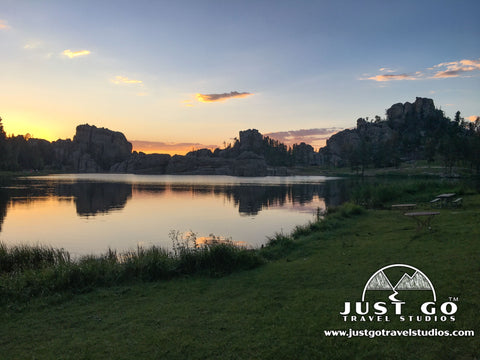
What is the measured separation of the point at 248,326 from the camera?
7.52 m

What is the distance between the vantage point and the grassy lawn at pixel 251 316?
A: 6.46m

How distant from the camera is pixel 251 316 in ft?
26.3

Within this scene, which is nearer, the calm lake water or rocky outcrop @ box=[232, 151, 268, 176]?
the calm lake water

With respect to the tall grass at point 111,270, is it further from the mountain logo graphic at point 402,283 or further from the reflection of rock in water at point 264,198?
the reflection of rock in water at point 264,198

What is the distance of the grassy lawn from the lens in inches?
254

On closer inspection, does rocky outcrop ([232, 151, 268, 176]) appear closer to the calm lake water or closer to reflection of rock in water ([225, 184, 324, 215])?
reflection of rock in water ([225, 184, 324, 215])

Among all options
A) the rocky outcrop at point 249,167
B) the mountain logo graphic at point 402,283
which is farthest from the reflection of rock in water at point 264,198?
the rocky outcrop at point 249,167

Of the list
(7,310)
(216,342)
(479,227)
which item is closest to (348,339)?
(216,342)

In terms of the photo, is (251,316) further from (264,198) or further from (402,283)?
(264,198)

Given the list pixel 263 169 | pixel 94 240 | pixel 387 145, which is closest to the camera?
pixel 94 240

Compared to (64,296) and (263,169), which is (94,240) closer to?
(64,296)

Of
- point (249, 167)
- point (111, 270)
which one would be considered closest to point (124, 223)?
point (111, 270)

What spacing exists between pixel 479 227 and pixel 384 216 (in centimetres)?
978

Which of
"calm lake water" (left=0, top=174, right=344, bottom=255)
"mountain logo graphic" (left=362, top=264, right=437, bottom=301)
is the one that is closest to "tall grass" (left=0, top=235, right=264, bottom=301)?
"mountain logo graphic" (left=362, top=264, right=437, bottom=301)
